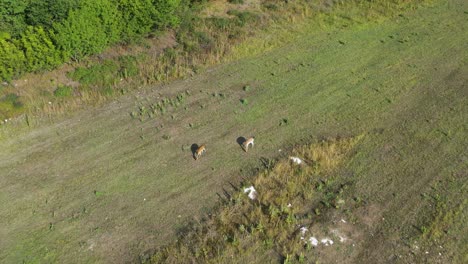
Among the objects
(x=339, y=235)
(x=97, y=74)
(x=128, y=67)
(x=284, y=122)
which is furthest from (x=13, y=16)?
(x=339, y=235)

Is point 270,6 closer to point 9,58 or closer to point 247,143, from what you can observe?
point 247,143

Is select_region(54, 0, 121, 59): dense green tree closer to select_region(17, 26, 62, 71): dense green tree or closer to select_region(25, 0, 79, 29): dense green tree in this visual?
select_region(25, 0, 79, 29): dense green tree

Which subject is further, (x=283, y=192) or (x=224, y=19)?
(x=224, y=19)

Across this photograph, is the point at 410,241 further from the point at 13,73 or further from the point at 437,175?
the point at 13,73

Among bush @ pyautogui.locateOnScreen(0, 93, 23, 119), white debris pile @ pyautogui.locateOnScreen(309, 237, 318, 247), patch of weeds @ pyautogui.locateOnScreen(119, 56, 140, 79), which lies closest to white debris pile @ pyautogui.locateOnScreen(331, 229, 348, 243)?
white debris pile @ pyautogui.locateOnScreen(309, 237, 318, 247)

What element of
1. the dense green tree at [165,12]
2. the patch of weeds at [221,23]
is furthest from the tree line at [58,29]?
the patch of weeds at [221,23]

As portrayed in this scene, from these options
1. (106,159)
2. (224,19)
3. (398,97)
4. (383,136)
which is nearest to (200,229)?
(106,159)

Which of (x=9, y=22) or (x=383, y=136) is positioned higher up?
(x=9, y=22)
